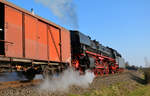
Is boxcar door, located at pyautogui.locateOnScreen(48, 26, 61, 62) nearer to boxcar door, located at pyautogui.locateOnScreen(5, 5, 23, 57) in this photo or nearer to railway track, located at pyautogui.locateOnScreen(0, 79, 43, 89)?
railway track, located at pyautogui.locateOnScreen(0, 79, 43, 89)

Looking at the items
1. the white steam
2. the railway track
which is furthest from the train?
the railway track

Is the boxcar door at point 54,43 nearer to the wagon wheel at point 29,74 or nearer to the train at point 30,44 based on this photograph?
the train at point 30,44

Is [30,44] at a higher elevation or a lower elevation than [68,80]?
higher

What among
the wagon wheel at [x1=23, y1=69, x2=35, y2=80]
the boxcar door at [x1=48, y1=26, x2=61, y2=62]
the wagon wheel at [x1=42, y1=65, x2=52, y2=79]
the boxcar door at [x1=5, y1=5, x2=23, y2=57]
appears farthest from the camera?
the boxcar door at [x1=48, y1=26, x2=61, y2=62]

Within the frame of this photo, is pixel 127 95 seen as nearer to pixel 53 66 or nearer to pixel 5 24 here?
pixel 53 66

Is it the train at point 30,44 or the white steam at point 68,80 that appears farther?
the white steam at point 68,80

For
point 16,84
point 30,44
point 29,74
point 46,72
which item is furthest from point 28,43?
point 29,74

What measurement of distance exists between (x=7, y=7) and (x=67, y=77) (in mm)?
6375

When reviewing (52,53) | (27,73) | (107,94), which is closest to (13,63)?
(27,73)

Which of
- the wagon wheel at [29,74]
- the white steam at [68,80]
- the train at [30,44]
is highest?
the train at [30,44]

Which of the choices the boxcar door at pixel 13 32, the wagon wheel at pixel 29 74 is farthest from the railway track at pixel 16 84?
the boxcar door at pixel 13 32

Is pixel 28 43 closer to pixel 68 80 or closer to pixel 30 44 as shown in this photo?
pixel 30 44

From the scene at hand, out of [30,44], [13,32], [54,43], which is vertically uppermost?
[13,32]

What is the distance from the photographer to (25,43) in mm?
8766
